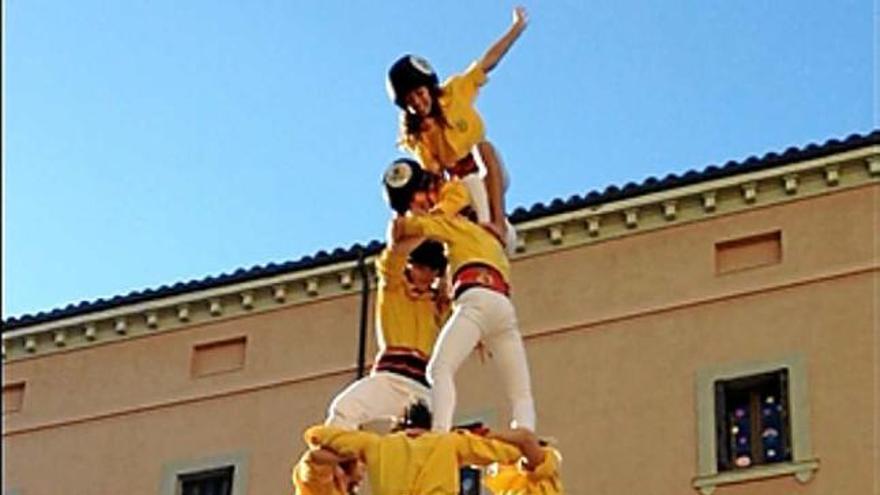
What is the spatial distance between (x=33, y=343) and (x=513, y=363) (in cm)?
2113

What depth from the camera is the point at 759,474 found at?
24625 mm

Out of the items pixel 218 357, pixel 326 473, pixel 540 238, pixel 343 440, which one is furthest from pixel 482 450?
pixel 218 357

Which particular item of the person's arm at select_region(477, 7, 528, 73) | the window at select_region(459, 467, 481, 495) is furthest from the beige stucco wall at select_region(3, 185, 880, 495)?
the person's arm at select_region(477, 7, 528, 73)

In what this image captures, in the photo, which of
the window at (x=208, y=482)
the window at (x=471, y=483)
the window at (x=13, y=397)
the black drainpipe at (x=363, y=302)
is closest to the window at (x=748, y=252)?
the window at (x=471, y=483)

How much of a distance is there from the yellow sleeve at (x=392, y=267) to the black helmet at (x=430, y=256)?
0.19 ft

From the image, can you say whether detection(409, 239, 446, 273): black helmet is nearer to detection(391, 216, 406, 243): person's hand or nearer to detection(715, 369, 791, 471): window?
detection(391, 216, 406, 243): person's hand

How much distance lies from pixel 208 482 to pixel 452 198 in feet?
60.9

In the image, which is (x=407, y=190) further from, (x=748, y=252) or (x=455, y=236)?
(x=748, y=252)

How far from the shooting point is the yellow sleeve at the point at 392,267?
10016mm

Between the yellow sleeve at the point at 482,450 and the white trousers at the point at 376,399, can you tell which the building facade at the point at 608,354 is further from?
the yellow sleeve at the point at 482,450

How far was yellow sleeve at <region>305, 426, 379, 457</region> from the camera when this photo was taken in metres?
9.40

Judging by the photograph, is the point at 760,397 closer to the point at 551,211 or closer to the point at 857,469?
the point at 857,469

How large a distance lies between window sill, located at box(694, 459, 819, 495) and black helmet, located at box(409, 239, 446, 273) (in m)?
14.9

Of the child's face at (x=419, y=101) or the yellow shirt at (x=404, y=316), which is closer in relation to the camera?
the yellow shirt at (x=404, y=316)
